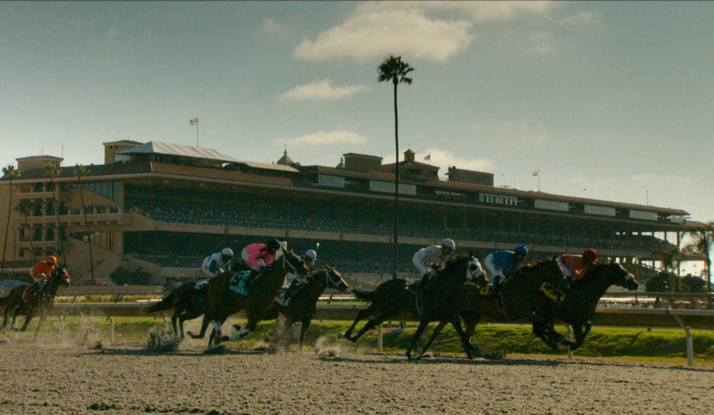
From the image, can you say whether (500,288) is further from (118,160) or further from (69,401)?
(118,160)

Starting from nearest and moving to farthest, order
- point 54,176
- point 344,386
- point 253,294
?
point 344,386 < point 253,294 < point 54,176

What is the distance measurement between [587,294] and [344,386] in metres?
5.06

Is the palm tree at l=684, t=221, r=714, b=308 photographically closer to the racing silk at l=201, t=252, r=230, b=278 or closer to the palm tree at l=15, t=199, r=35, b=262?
the racing silk at l=201, t=252, r=230, b=278

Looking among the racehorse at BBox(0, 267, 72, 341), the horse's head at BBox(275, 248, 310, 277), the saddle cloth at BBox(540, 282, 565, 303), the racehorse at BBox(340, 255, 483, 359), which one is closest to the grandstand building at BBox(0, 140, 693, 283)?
the racehorse at BBox(0, 267, 72, 341)

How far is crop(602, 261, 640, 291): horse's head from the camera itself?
13.1 meters

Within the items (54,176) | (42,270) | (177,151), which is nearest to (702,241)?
(177,151)

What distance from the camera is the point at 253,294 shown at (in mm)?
15125

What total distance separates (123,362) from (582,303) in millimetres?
7477

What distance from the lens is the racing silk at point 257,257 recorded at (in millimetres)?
16172

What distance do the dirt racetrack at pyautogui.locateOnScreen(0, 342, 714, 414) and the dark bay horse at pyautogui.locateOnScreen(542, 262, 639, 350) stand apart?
24.5 inches

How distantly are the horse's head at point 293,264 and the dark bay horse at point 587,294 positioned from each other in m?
4.37

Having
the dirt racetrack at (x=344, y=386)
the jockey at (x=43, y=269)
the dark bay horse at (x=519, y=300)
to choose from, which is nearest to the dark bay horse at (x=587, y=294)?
the dark bay horse at (x=519, y=300)

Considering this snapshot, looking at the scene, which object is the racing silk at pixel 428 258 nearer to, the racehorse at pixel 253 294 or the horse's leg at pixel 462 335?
the horse's leg at pixel 462 335

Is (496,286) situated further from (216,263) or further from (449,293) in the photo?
(216,263)
